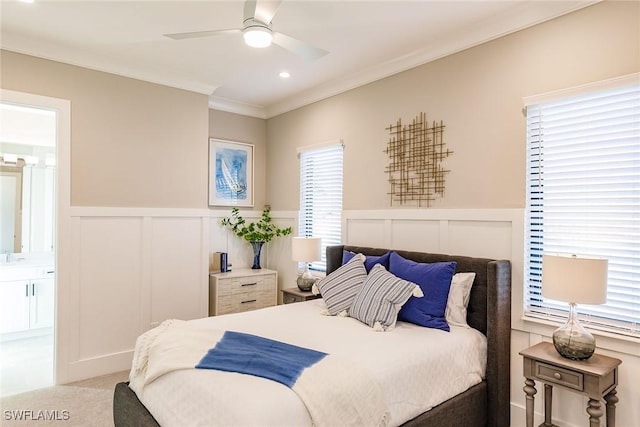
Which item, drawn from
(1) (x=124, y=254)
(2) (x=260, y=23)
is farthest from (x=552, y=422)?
(1) (x=124, y=254)

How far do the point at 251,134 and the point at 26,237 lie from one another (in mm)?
3195

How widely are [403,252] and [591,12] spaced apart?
2.03m

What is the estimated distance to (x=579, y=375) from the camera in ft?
6.61

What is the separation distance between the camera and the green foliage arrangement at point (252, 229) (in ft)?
15.8

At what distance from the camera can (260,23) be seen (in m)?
2.21

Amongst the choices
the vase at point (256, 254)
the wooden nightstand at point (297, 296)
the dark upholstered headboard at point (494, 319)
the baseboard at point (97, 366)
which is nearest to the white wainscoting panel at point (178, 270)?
the baseboard at point (97, 366)

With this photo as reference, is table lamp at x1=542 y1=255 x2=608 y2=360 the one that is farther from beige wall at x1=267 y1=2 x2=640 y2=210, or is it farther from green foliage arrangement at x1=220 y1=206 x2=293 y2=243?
green foliage arrangement at x1=220 y1=206 x2=293 y2=243

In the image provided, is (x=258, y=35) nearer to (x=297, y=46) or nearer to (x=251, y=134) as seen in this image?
(x=297, y=46)

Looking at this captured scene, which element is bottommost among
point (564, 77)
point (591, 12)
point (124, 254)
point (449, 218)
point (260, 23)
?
point (124, 254)

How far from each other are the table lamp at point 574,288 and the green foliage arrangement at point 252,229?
3.11 metres

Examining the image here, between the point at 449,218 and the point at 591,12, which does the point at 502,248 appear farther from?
the point at 591,12

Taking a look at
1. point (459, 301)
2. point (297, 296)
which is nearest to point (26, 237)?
point (297, 296)

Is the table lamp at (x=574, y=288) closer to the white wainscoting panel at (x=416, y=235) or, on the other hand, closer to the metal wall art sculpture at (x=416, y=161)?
the white wainscoting panel at (x=416, y=235)

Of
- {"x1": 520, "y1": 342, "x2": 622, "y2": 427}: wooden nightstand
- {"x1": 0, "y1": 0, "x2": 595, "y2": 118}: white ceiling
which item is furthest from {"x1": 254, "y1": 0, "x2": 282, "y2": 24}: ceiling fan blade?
{"x1": 520, "y1": 342, "x2": 622, "y2": 427}: wooden nightstand
